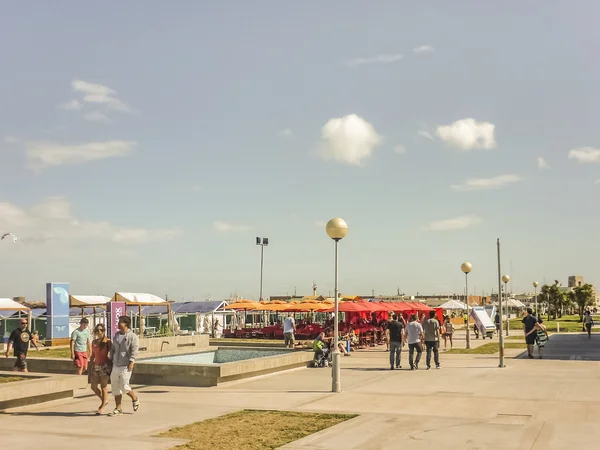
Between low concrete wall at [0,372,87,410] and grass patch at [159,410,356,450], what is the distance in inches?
146

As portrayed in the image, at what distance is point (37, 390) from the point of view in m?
12.4

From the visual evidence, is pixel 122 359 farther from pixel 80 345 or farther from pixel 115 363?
pixel 80 345

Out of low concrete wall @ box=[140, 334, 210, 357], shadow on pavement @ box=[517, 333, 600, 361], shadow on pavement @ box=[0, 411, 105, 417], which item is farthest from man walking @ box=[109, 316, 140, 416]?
shadow on pavement @ box=[517, 333, 600, 361]

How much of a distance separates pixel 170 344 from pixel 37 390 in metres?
13.7

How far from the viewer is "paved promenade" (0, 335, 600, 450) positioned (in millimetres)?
9062

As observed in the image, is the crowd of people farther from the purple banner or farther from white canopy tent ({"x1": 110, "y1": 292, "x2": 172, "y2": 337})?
white canopy tent ({"x1": 110, "y1": 292, "x2": 172, "y2": 337})

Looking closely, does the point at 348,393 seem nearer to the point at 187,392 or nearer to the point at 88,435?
the point at 187,392

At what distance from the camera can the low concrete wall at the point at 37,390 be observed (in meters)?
11.8

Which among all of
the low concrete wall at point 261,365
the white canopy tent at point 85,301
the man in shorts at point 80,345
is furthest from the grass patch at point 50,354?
the low concrete wall at point 261,365

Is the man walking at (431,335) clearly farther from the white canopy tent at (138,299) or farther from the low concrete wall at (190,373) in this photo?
the white canopy tent at (138,299)

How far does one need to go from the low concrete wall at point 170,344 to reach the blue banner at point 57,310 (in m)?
9.35

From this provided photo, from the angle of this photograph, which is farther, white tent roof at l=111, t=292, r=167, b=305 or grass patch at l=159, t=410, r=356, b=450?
white tent roof at l=111, t=292, r=167, b=305

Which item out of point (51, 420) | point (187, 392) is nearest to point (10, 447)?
point (51, 420)

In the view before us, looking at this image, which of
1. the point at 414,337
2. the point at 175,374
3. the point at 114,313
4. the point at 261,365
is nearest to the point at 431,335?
the point at 414,337
